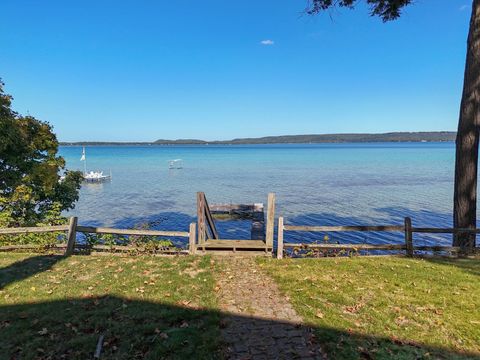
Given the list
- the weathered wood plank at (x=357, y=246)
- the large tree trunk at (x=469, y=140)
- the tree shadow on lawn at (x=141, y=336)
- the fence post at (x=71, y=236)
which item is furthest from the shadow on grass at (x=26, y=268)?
the large tree trunk at (x=469, y=140)

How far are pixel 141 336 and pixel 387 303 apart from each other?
16.5 ft

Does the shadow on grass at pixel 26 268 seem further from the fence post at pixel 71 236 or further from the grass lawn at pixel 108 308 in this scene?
the fence post at pixel 71 236

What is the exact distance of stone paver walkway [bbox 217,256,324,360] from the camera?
532 centimetres

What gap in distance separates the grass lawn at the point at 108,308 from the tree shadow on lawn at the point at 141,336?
0.02 meters

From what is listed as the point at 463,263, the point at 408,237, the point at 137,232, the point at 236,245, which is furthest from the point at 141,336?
the point at 463,263

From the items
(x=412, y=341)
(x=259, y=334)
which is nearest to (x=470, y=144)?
(x=412, y=341)

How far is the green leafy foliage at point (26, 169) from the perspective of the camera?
13.5 meters

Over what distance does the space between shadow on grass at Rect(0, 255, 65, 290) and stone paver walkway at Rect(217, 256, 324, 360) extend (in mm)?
5276

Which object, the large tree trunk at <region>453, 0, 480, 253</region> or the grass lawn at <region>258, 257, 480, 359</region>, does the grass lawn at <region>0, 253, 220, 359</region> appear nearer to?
the grass lawn at <region>258, 257, 480, 359</region>

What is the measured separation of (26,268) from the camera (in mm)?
9492

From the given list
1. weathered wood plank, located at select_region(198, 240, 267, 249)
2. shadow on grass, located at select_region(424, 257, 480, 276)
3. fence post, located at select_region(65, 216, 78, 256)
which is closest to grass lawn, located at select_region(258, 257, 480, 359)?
shadow on grass, located at select_region(424, 257, 480, 276)

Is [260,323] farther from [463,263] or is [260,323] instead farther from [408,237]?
[463,263]

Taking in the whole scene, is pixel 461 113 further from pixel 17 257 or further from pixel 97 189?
pixel 97 189

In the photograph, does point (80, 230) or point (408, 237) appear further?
point (80, 230)
